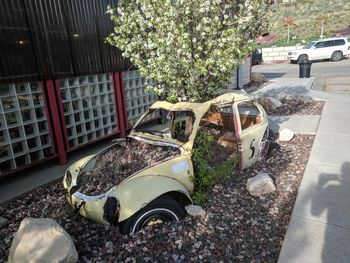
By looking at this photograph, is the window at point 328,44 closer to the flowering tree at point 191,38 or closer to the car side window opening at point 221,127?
the flowering tree at point 191,38

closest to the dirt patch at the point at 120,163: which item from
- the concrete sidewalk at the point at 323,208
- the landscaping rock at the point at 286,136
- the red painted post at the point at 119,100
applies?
the concrete sidewalk at the point at 323,208

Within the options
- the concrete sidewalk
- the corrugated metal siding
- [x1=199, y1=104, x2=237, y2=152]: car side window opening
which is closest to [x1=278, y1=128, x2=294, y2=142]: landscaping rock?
the concrete sidewalk

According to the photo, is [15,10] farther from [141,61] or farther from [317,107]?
[317,107]

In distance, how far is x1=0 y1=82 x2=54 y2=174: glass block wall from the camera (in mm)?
5277

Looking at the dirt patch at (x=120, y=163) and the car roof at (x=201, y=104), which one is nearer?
the dirt patch at (x=120, y=163)

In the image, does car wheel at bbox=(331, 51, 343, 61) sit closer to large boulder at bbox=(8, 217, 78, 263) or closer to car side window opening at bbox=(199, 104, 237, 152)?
car side window opening at bbox=(199, 104, 237, 152)

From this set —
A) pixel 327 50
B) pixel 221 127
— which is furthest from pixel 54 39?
pixel 327 50

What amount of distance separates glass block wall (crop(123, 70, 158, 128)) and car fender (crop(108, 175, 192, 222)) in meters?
4.61

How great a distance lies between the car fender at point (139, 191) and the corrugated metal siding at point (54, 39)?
3.33m

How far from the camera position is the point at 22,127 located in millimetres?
5508

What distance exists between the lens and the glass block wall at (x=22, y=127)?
208 inches

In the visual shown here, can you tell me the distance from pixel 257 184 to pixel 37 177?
407 centimetres

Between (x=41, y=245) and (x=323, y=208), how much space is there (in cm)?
345

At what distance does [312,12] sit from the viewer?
49.0 m
